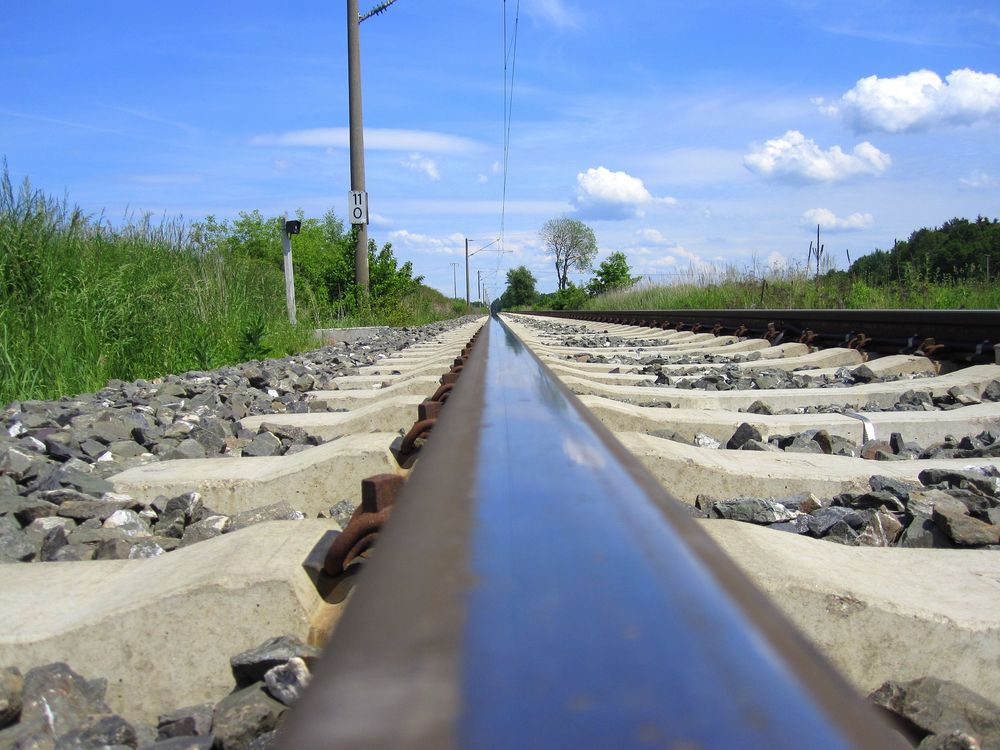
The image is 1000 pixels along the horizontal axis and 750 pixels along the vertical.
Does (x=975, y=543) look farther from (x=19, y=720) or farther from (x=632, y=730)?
(x=19, y=720)

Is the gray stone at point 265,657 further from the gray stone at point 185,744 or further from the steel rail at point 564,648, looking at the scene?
the steel rail at point 564,648

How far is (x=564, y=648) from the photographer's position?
0.56 meters

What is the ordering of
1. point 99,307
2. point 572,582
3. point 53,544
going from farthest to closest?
point 99,307, point 53,544, point 572,582

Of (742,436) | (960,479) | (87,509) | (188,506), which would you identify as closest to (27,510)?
(87,509)

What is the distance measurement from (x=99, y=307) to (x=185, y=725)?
5.00 meters

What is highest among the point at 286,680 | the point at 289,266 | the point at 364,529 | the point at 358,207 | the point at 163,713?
the point at 358,207

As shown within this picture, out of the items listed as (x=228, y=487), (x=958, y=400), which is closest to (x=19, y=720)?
(x=228, y=487)

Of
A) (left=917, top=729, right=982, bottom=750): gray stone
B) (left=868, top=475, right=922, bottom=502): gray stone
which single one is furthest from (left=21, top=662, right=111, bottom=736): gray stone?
(left=868, top=475, right=922, bottom=502): gray stone

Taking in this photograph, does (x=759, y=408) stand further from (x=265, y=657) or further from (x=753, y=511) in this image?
(x=265, y=657)

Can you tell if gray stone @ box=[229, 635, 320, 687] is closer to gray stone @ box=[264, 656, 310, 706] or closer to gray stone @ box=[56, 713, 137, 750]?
gray stone @ box=[264, 656, 310, 706]

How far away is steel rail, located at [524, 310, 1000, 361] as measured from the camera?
177 inches

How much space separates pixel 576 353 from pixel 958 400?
3.66m

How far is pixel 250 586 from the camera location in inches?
44.4

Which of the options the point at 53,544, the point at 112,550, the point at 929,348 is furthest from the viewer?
the point at 929,348
